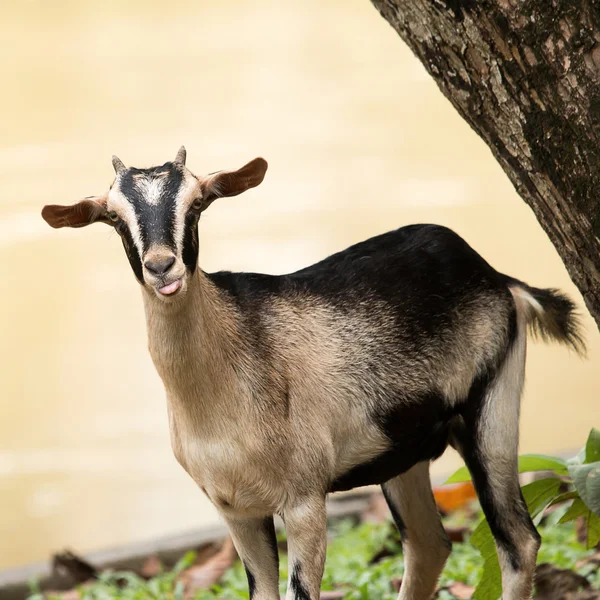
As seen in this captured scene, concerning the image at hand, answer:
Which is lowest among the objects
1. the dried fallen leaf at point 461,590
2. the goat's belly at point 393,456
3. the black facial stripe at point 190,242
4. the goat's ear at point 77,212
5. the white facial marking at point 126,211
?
the dried fallen leaf at point 461,590

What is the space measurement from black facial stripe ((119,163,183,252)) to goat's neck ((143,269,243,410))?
0.26m

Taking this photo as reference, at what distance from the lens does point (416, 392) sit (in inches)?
154

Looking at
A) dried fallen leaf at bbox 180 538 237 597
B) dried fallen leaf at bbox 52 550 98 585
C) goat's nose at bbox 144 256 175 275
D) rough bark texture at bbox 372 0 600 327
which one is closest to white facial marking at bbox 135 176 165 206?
goat's nose at bbox 144 256 175 275

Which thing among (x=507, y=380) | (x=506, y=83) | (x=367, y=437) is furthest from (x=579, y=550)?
(x=506, y=83)

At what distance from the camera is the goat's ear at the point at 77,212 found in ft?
11.4

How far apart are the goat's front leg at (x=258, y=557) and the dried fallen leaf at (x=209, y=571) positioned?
2213mm

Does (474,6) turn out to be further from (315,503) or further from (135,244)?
(315,503)

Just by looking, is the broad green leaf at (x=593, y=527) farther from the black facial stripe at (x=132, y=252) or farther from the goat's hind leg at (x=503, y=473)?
the black facial stripe at (x=132, y=252)

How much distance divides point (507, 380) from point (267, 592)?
1.33 m

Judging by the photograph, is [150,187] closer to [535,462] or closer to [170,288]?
[170,288]

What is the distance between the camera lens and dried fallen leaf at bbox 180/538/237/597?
6141mm

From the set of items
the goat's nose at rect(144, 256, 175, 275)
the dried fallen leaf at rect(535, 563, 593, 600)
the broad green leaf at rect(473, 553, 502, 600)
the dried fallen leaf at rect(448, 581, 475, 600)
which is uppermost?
the goat's nose at rect(144, 256, 175, 275)

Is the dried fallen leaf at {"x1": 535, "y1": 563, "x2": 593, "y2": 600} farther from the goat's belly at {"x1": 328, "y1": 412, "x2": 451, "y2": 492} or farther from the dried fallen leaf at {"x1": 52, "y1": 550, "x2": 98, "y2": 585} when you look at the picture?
the dried fallen leaf at {"x1": 52, "y1": 550, "x2": 98, "y2": 585}

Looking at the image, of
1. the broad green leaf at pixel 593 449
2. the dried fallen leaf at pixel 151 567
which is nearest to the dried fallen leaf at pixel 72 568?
the dried fallen leaf at pixel 151 567
